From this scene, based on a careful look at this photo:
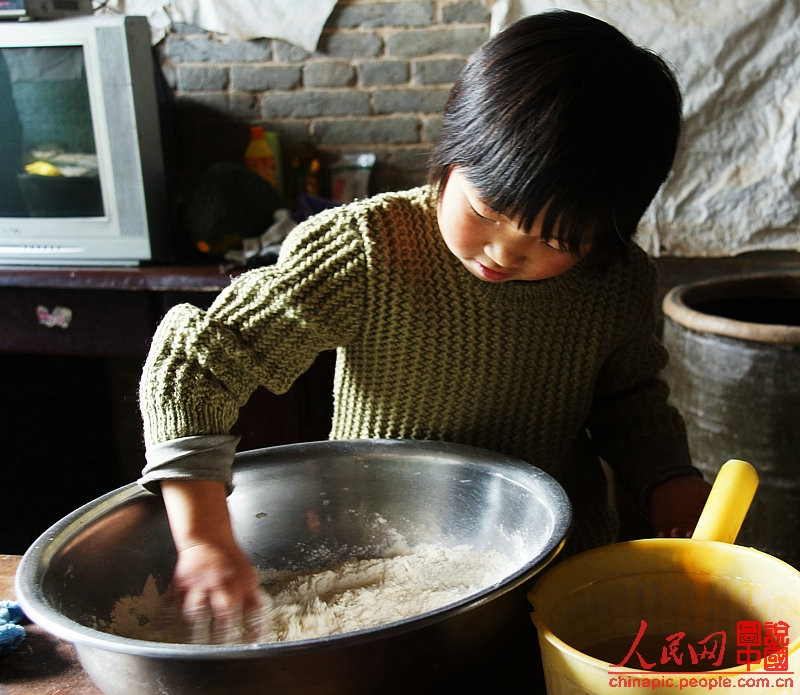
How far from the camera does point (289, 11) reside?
6.77ft

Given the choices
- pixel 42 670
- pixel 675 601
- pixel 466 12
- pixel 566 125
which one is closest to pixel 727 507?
pixel 675 601

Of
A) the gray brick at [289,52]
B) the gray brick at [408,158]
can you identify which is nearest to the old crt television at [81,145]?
the gray brick at [289,52]

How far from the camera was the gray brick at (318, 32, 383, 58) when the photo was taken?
2.06 meters

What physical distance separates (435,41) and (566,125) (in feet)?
4.90

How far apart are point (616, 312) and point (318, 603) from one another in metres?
0.44

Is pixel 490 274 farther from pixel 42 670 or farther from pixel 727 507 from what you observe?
pixel 42 670

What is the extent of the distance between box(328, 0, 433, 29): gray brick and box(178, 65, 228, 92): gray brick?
0.33 m

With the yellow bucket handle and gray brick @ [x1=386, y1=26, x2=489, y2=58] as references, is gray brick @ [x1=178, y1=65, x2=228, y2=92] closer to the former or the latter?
gray brick @ [x1=386, y1=26, x2=489, y2=58]

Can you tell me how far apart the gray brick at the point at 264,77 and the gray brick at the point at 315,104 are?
25mm

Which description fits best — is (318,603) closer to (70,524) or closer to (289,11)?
(70,524)

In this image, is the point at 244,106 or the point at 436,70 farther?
the point at 244,106

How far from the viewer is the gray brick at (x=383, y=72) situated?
2064 millimetres

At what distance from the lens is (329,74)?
6.92 feet

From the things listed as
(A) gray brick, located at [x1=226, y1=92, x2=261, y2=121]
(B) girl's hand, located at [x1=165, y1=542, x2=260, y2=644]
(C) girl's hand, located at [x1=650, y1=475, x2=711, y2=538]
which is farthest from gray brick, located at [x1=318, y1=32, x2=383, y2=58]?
(B) girl's hand, located at [x1=165, y1=542, x2=260, y2=644]
